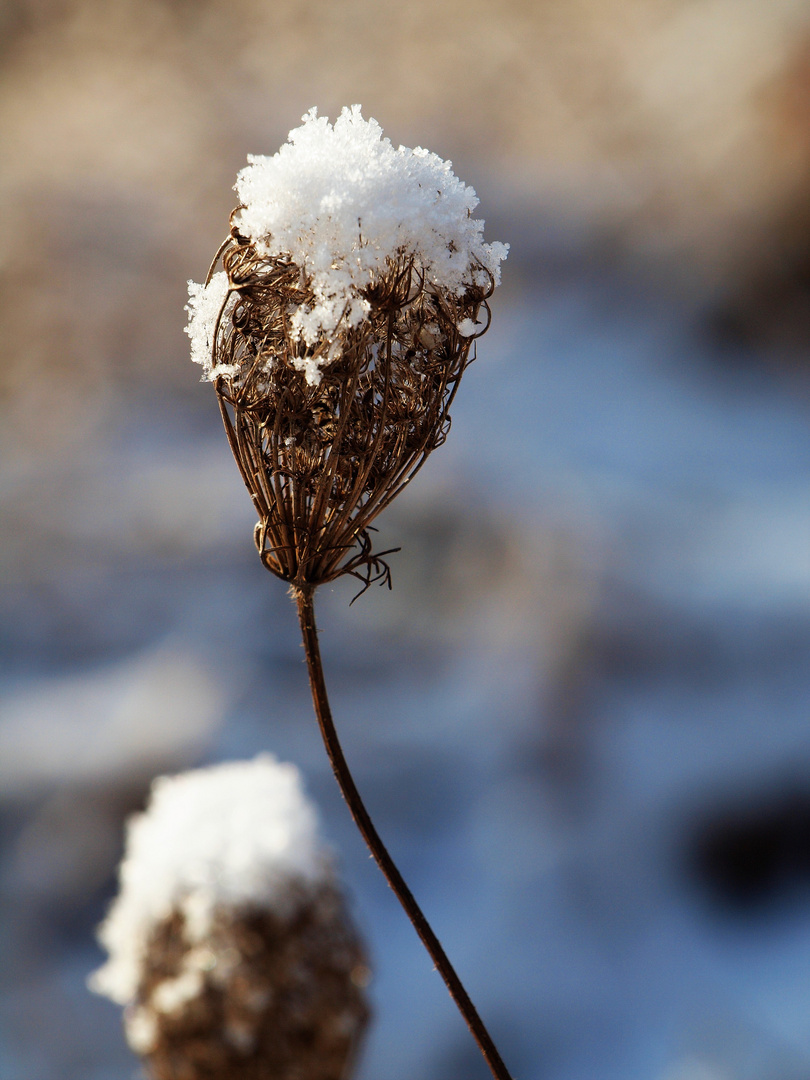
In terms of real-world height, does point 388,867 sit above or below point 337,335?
below

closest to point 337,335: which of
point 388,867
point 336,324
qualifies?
point 336,324

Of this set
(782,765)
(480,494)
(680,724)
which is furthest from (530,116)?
(782,765)

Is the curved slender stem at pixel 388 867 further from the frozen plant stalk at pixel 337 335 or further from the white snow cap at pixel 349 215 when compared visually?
the white snow cap at pixel 349 215

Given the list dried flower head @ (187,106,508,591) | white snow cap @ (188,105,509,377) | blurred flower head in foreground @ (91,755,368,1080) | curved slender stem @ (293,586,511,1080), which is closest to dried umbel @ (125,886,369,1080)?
blurred flower head in foreground @ (91,755,368,1080)

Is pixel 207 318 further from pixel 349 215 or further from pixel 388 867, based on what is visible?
pixel 388 867

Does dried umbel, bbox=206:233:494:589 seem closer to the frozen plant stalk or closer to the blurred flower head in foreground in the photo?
the frozen plant stalk

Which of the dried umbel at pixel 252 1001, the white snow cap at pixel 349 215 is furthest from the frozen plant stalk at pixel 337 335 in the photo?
the dried umbel at pixel 252 1001
